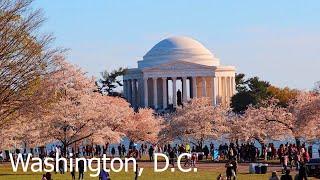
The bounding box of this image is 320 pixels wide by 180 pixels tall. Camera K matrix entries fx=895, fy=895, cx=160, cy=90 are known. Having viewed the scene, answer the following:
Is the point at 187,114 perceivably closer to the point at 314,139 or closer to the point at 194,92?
the point at 314,139

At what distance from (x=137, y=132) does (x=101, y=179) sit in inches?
2244

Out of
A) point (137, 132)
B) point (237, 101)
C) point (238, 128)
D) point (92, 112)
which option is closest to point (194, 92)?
point (237, 101)

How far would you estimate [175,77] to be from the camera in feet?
518

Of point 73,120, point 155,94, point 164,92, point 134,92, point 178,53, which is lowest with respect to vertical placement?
point 73,120

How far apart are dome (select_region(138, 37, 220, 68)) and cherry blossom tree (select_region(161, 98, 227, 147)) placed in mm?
77150

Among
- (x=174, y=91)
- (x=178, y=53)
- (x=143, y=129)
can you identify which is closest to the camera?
(x=143, y=129)

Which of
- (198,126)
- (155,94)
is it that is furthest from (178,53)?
(198,126)

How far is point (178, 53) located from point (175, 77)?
6.52 metres

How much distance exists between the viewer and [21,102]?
3416 centimetres

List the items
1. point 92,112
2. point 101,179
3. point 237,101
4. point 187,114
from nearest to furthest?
point 101,179
point 92,112
point 187,114
point 237,101

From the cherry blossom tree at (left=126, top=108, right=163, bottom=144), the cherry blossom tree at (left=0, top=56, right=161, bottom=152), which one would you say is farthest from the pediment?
the cherry blossom tree at (left=0, top=56, right=161, bottom=152)

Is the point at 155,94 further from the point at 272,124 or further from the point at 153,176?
the point at 153,176

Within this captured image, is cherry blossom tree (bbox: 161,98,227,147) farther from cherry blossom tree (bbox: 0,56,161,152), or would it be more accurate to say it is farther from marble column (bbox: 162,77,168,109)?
marble column (bbox: 162,77,168,109)

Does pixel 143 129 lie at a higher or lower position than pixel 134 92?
lower
